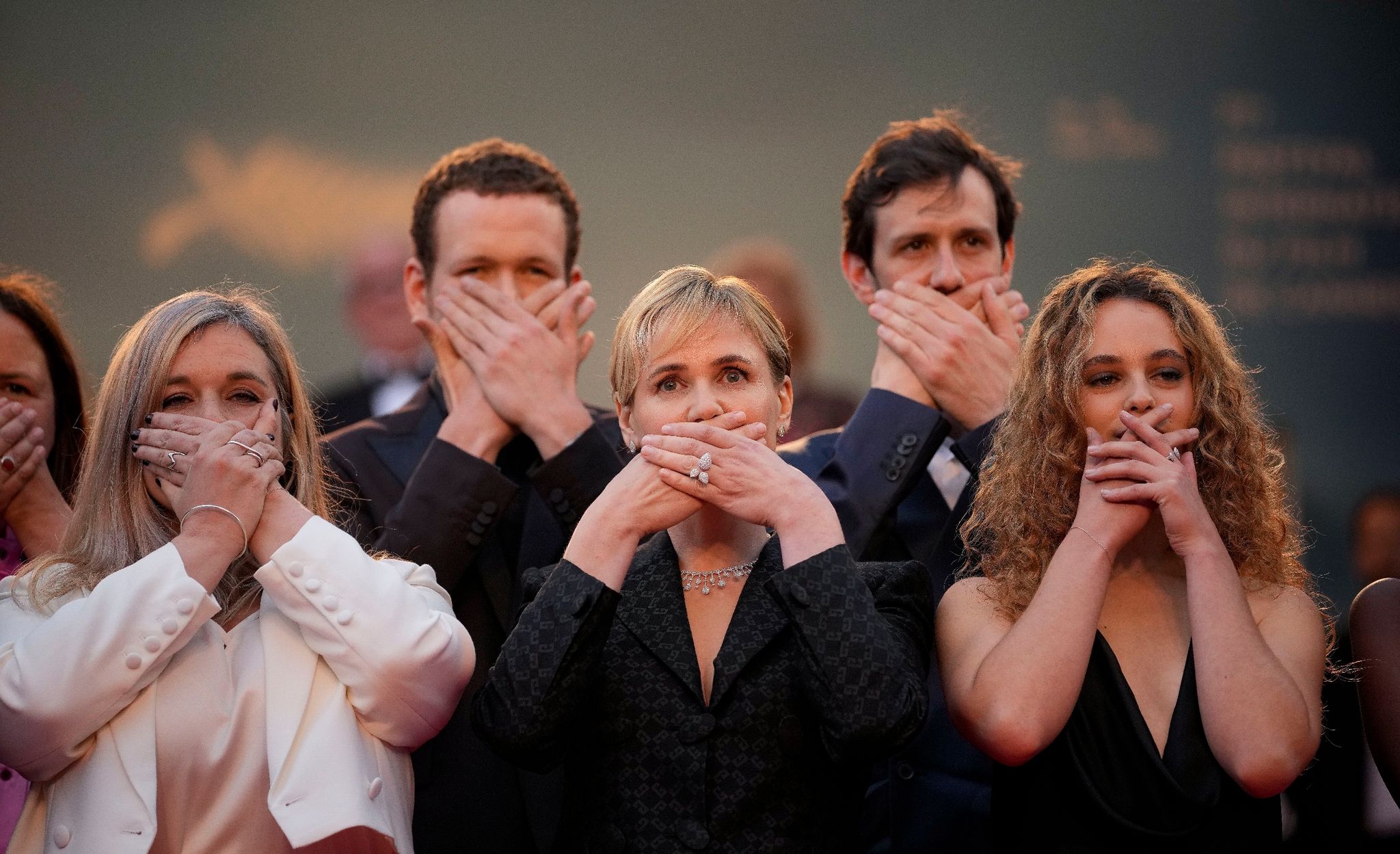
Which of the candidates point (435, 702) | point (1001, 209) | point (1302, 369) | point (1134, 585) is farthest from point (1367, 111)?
point (435, 702)

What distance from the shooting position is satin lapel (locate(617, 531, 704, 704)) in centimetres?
227

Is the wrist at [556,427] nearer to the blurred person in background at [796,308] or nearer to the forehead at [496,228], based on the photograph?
the forehead at [496,228]

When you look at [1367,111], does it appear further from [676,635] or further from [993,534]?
[676,635]

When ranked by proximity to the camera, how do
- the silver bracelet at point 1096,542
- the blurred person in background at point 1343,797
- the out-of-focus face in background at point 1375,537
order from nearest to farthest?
1. the silver bracelet at point 1096,542
2. the blurred person in background at point 1343,797
3. the out-of-focus face in background at point 1375,537

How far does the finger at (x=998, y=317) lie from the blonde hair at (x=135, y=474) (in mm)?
1652

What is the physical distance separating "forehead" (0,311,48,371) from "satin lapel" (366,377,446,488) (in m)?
0.75

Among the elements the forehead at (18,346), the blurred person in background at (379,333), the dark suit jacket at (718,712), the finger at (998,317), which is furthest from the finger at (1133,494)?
the blurred person in background at (379,333)

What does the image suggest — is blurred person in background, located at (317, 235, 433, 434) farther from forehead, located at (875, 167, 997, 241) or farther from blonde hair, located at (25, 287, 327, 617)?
blonde hair, located at (25, 287, 327, 617)

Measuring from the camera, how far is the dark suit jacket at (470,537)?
9.32 ft

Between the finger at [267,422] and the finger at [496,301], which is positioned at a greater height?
the finger at [496,301]

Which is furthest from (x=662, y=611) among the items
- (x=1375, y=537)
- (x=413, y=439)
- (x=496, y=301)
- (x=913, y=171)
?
(x=1375, y=537)

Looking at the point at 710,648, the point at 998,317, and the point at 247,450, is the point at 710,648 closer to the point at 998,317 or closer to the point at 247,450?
the point at 247,450

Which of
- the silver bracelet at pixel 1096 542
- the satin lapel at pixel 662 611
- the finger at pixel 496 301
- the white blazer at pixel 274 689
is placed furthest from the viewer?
the finger at pixel 496 301

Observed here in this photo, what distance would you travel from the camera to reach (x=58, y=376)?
3.12 m
